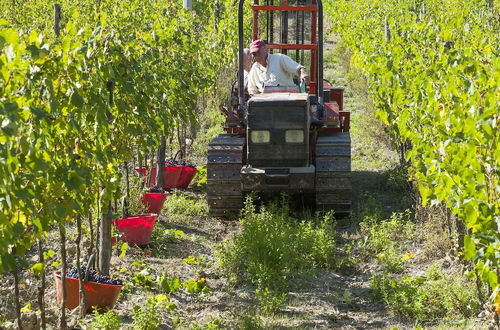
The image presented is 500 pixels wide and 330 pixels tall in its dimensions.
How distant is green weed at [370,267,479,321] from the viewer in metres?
5.72

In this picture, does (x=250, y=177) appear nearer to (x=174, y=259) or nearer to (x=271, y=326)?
(x=174, y=259)

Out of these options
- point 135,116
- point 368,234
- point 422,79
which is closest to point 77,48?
point 135,116

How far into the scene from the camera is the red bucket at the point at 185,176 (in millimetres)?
10180

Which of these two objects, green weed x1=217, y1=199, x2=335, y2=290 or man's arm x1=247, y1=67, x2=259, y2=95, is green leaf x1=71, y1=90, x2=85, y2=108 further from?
man's arm x1=247, y1=67, x2=259, y2=95

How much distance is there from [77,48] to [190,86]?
4.85 m

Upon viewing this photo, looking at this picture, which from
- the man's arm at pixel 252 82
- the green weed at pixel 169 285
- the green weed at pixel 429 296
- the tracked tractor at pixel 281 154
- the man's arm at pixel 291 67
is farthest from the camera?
the man's arm at pixel 252 82

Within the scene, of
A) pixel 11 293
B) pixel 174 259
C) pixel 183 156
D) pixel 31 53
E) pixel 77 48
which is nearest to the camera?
pixel 31 53

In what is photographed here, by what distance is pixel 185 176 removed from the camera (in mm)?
10227

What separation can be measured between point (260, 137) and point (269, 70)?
96 centimetres

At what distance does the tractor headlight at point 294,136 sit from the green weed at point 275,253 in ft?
3.32

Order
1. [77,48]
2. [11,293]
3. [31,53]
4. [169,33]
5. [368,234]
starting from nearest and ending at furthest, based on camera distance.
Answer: [31,53] → [77,48] → [11,293] → [368,234] → [169,33]

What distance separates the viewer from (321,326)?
5.79 metres

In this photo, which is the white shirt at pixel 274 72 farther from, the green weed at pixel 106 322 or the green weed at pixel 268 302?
the green weed at pixel 106 322

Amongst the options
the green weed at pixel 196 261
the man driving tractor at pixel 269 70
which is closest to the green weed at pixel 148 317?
the green weed at pixel 196 261
